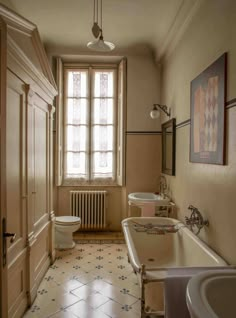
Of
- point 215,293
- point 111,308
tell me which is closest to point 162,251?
point 111,308

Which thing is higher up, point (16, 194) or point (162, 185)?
point (16, 194)

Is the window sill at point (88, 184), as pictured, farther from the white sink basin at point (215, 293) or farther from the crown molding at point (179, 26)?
the white sink basin at point (215, 293)

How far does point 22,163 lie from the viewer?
213cm

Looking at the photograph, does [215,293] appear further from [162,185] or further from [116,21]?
[116,21]

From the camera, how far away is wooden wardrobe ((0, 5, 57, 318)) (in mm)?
1520

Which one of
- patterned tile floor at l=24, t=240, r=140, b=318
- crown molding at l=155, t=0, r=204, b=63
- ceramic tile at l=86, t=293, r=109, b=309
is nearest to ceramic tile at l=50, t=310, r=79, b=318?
patterned tile floor at l=24, t=240, r=140, b=318

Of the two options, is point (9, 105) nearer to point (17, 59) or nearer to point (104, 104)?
point (17, 59)

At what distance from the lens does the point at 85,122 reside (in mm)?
4418

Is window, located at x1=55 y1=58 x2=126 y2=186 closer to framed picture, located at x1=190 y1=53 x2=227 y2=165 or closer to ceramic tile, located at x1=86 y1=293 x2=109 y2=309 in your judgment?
framed picture, located at x1=190 y1=53 x2=227 y2=165

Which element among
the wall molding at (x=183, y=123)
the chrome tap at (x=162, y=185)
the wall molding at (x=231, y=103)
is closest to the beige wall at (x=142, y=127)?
the chrome tap at (x=162, y=185)

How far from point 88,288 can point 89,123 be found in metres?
2.63

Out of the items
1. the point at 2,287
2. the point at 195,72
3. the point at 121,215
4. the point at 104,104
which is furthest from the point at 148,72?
the point at 2,287

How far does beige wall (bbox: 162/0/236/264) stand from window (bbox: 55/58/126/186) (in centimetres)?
128

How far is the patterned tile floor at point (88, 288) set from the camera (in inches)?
87.7
